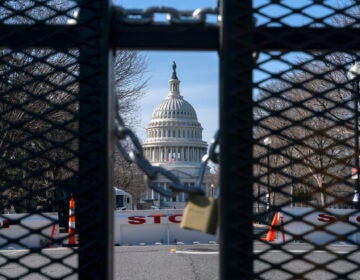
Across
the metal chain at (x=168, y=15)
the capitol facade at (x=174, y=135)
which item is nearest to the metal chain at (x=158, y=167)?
the metal chain at (x=168, y=15)

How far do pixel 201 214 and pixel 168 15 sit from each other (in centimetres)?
63

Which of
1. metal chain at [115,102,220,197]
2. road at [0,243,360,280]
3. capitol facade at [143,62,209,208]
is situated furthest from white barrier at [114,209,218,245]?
capitol facade at [143,62,209,208]

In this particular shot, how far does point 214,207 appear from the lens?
1.55m

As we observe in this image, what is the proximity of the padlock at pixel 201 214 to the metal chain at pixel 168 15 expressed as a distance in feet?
1.80

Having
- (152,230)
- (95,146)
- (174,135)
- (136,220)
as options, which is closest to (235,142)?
(95,146)

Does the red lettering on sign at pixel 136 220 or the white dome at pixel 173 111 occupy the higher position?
the white dome at pixel 173 111

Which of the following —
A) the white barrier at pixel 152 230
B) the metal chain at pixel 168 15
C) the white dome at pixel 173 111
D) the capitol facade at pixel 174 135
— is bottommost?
the white barrier at pixel 152 230

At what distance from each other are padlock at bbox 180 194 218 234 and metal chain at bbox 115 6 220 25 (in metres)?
0.55

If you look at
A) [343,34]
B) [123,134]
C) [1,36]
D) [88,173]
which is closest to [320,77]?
[343,34]

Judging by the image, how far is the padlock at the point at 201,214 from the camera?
60.8 inches

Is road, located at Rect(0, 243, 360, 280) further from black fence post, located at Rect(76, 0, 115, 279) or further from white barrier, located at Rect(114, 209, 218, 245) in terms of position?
black fence post, located at Rect(76, 0, 115, 279)

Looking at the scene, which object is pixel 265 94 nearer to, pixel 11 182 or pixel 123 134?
pixel 123 134

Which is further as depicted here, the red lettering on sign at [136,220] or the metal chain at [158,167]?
the red lettering on sign at [136,220]

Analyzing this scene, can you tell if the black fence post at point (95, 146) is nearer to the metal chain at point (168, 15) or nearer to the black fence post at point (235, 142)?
the metal chain at point (168, 15)
